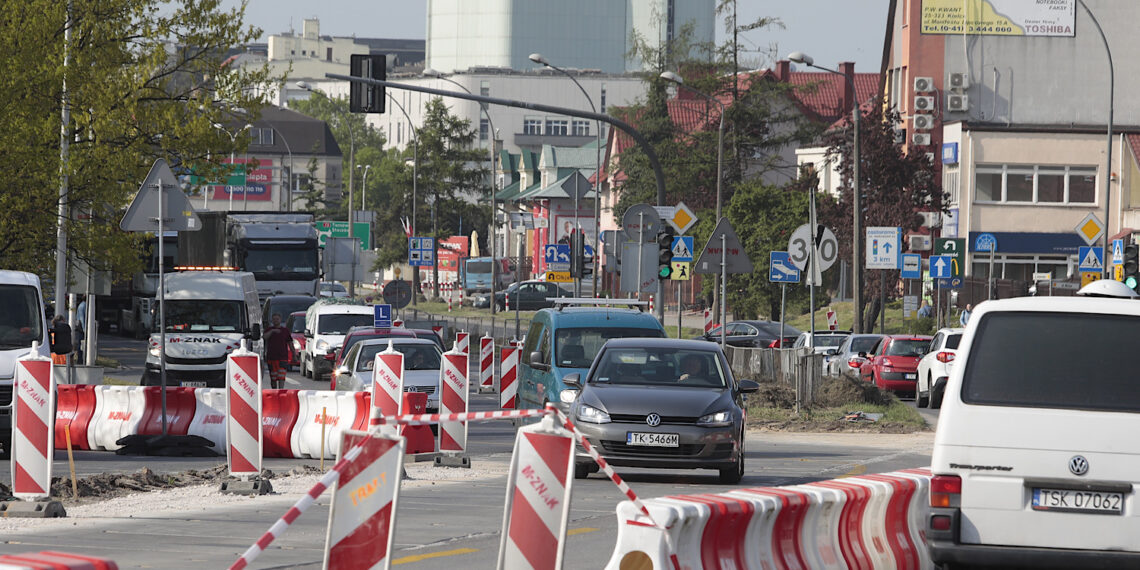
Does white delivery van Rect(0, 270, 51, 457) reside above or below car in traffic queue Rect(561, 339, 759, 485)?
above

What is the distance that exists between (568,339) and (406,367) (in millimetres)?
6373

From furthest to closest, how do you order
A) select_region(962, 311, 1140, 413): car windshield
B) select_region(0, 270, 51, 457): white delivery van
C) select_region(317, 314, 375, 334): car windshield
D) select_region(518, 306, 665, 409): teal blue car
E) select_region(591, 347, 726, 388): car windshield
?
Result: select_region(317, 314, 375, 334): car windshield → select_region(518, 306, 665, 409): teal blue car → select_region(0, 270, 51, 457): white delivery van → select_region(591, 347, 726, 388): car windshield → select_region(962, 311, 1140, 413): car windshield

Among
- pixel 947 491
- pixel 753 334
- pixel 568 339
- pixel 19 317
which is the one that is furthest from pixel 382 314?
pixel 947 491

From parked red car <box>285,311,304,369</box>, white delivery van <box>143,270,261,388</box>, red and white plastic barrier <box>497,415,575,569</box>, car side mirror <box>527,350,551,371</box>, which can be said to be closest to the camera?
red and white plastic barrier <box>497,415,575,569</box>

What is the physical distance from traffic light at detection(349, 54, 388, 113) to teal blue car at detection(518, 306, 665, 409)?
10617mm

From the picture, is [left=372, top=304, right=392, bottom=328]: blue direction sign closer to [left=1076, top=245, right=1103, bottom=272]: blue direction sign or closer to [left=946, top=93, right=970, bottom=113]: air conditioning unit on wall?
[left=1076, top=245, right=1103, bottom=272]: blue direction sign

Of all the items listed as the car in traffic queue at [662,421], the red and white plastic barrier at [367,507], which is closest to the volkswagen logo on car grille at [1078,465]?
the red and white plastic barrier at [367,507]

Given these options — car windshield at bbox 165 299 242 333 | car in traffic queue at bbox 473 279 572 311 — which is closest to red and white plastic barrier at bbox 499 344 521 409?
car windshield at bbox 165 299 242 333

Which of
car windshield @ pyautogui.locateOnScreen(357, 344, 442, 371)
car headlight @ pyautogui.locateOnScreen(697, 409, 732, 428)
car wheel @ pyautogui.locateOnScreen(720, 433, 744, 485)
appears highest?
car headlight @ pyautogui.locateOnScreen(697, 409, 732, 428)

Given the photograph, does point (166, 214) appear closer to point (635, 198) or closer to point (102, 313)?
point (102, 313)

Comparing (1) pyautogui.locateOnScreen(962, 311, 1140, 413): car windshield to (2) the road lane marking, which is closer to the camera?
(1) pyautogui.locateOnScreen(962, 311, 1140, 413): car windshield

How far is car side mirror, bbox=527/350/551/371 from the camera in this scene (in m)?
20.1

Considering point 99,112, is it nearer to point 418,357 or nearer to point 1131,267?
point 418,357

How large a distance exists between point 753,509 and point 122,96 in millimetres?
24411
